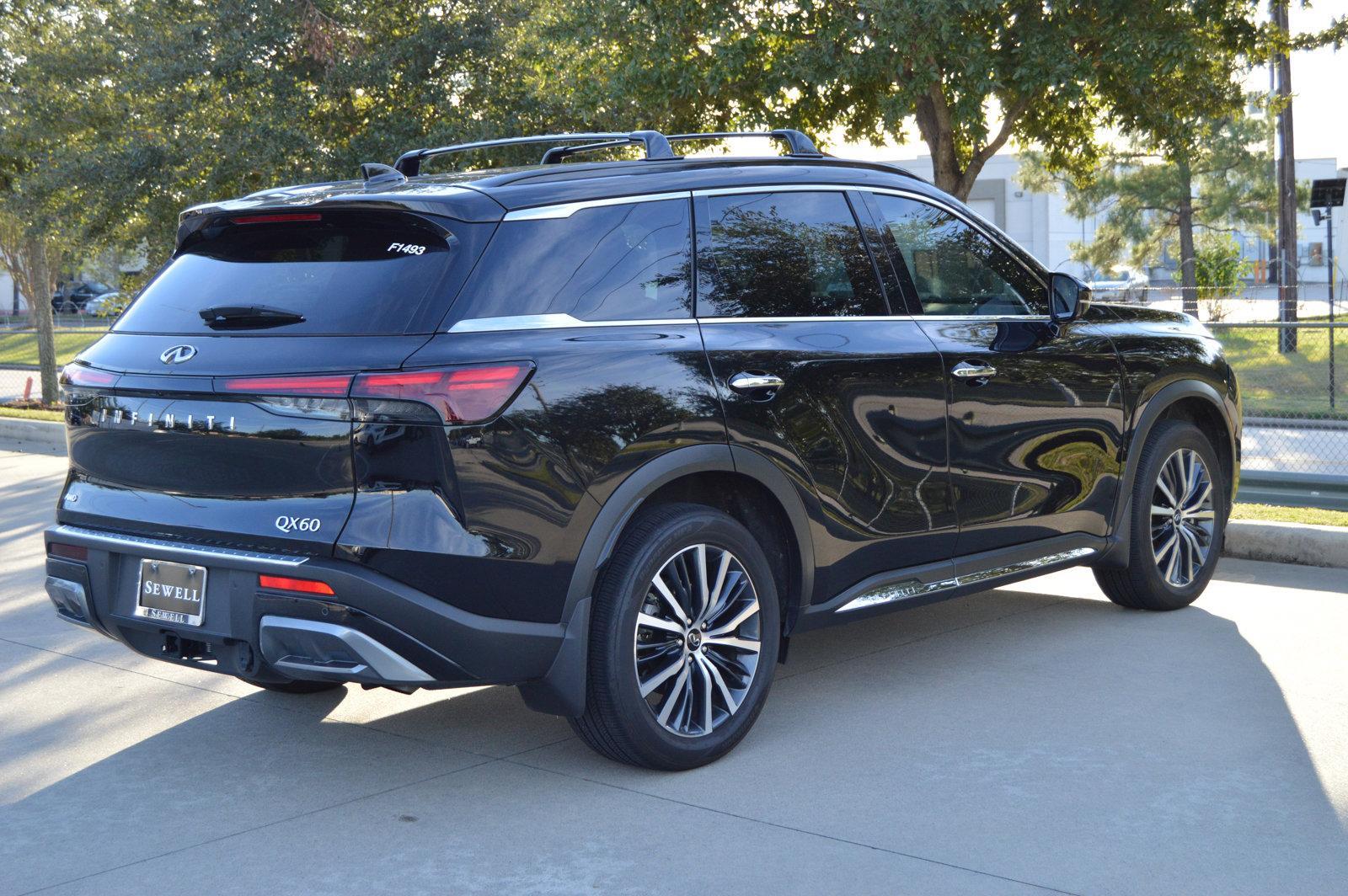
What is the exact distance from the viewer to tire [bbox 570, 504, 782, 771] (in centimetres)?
430

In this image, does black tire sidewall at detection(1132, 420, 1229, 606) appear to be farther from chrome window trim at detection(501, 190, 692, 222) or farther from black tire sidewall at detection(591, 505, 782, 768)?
chrome window trim at detection(501, 190, 692, 222)

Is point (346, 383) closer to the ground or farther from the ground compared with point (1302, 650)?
farther from the ground

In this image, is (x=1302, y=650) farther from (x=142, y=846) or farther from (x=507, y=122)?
(x=507, y=122)

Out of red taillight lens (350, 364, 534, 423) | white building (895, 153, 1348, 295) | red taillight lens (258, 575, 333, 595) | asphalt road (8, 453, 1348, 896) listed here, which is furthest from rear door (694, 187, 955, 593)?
white building (895, 153, 1348, 295)

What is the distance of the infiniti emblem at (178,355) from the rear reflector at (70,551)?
25.5 inches

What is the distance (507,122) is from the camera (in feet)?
55.0

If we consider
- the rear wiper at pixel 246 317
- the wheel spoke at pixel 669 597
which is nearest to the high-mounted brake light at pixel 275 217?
the rear wiper at pixel 246 317

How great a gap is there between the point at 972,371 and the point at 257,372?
2.65m

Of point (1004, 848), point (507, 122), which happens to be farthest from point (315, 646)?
point (507, 122)

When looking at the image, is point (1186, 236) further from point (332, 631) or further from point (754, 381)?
point (332, 631)

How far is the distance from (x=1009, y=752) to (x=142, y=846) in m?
2.64

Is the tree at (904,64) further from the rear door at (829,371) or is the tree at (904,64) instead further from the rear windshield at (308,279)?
the rear windshield at (308,279)

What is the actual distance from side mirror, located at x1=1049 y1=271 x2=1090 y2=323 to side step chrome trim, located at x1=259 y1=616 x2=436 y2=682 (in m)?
3.17

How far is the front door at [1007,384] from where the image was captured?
5434mm
